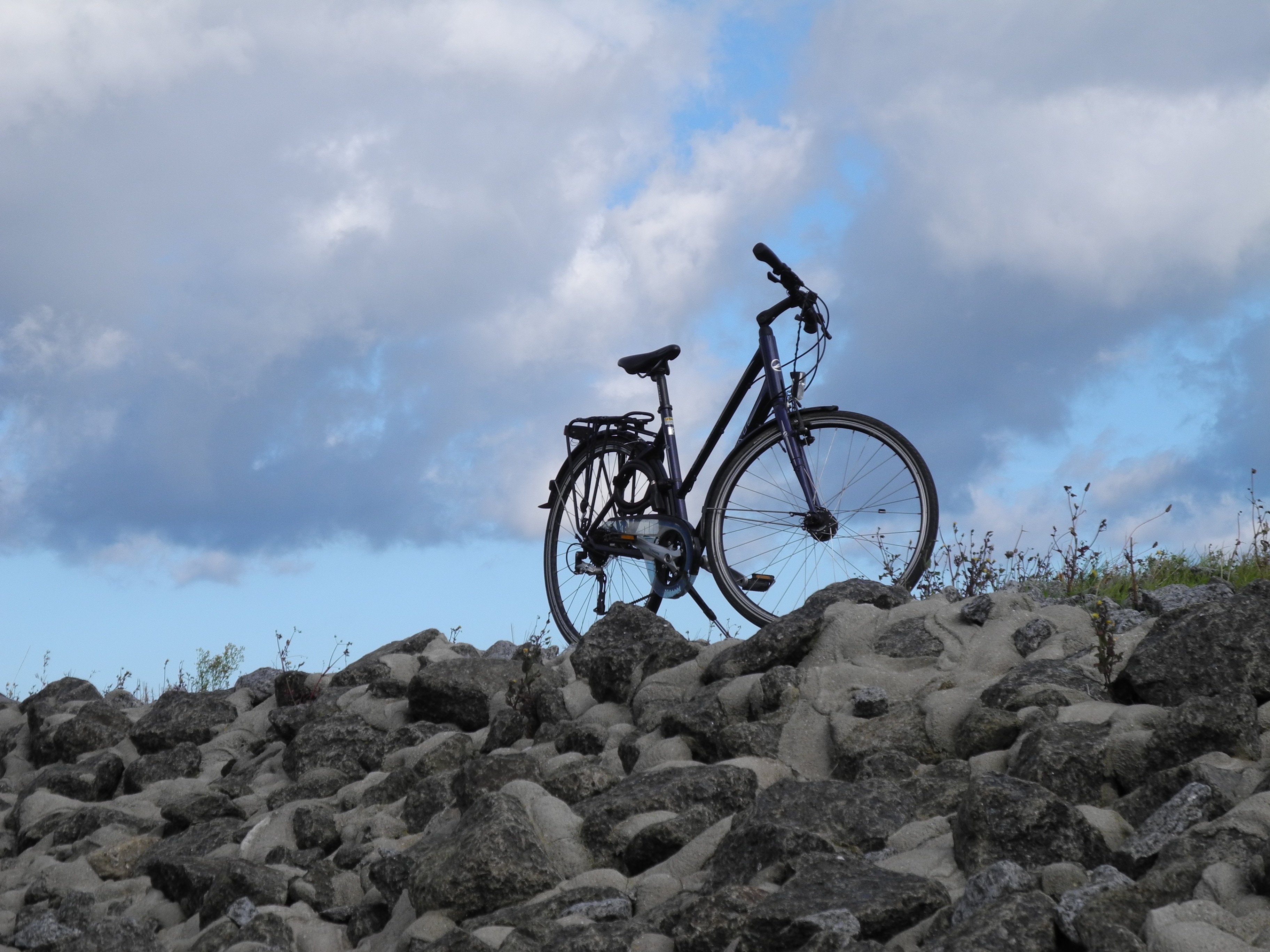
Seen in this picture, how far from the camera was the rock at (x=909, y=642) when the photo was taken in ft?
16.0

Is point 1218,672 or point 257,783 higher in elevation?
point 257,783

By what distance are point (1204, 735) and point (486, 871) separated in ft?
7.11

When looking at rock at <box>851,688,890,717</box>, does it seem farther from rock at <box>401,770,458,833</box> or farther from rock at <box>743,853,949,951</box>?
rock at <box>401,770,458,833</box>

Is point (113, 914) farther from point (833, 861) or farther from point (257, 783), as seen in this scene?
point (833, 861)

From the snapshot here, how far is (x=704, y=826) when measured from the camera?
3805 mm

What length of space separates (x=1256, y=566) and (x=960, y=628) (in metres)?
3.47

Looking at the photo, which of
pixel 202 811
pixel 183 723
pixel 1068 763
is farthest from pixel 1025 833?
pixel 183 723

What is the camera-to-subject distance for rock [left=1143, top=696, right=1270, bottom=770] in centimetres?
340

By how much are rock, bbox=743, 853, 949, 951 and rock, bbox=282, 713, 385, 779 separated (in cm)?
314

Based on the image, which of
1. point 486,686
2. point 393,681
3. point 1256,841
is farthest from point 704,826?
point 393,681

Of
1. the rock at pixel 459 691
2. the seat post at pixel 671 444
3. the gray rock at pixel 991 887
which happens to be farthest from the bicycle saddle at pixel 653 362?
the gray rock at pixel 991 887

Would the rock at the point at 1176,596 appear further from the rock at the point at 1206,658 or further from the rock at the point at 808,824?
the rock at the point at 808,824

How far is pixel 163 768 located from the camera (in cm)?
646

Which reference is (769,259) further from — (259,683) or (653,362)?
(259,683)
